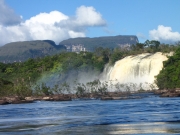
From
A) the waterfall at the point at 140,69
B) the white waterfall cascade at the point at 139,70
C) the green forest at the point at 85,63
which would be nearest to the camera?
the green forest at the point at 85,63

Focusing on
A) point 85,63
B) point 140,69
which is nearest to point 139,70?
point 140,69

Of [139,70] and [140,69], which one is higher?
[140,69]

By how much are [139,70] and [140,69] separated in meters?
0.44

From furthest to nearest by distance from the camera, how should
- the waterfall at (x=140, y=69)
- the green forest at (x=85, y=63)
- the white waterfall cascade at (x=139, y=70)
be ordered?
A: the waterfall at (x=140, y=69) < the white waterfall cascade at (x=139, y=70) < the green forest at (x=85, y=63)

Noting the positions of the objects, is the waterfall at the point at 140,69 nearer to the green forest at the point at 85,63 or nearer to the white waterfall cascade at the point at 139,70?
the white waterfall cascade at the point at 139,70

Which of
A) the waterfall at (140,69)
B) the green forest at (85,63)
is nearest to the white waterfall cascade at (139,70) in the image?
the waterfall at (140,69)

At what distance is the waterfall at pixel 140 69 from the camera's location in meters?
143

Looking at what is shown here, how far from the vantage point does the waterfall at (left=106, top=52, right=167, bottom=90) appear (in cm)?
14262

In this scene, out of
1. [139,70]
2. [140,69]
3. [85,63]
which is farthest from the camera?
[85,63]

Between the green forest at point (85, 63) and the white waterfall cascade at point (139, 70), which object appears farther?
the white waterfall cascade at point (139, 70)

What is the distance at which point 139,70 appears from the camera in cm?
14562

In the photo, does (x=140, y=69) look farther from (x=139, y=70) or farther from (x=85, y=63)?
(x=85, y=63)

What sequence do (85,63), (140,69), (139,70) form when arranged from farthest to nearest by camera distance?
(85,63), (139,70), (140,69)

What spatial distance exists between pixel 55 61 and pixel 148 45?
139ft
